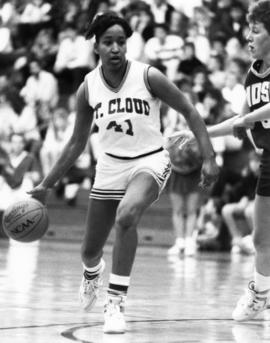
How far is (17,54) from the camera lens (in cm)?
2266

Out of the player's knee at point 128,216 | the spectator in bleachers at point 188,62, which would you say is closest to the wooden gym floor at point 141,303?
the player's knee at point 128,216

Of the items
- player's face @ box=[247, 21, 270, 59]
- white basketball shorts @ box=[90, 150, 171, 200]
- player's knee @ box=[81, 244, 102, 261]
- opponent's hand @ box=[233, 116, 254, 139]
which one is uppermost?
player's face @ box=[247, 21, 270, 59]

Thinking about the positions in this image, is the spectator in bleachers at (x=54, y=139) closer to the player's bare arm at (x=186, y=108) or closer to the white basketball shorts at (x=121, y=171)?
the white basketball shorts at (x=121, y=171)

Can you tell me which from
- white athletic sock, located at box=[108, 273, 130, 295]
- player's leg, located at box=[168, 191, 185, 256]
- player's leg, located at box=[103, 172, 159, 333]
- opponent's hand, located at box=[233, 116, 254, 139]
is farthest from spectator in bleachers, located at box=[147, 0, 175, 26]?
white athletic sock, located at box=[108, 273, 130, 295]

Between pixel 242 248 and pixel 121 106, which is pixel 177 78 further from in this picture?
pixel 121 106

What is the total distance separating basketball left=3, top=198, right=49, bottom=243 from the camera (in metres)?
7.70

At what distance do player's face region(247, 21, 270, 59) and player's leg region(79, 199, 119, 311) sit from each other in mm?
1439

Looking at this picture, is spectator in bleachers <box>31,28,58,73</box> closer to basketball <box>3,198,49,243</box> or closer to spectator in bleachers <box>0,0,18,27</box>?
spectator in bleachers <box>0,0,18,27</box>

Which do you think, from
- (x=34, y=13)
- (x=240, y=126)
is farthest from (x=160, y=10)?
(x=240, y=126)

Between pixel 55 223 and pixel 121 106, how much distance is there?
41.8 ft

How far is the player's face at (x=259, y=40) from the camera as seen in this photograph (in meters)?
7.21

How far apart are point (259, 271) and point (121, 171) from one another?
1.23 metres

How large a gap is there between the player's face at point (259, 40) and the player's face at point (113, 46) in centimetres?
91

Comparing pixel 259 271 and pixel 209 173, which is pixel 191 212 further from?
pixel 209 173
